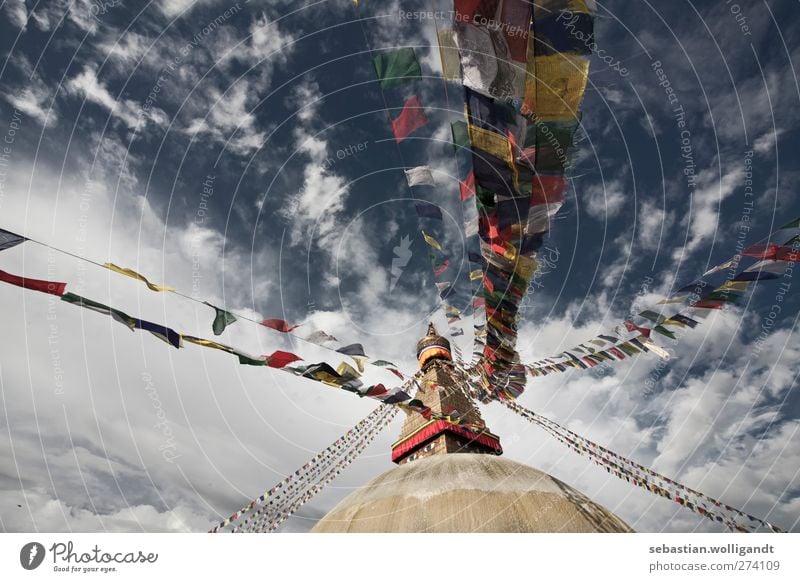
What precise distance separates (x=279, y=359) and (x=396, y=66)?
5.29 m

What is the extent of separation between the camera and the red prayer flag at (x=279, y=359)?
6.62 m

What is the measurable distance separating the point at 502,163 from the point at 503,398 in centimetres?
1201

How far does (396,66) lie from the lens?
5.52 m

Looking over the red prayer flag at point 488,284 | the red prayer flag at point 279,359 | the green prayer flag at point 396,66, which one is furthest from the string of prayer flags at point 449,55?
the red prayer flag at point 279,359

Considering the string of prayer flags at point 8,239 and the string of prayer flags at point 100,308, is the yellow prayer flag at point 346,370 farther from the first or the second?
the string of prayer flags at point 8,239

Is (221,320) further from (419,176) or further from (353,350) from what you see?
(419,176)

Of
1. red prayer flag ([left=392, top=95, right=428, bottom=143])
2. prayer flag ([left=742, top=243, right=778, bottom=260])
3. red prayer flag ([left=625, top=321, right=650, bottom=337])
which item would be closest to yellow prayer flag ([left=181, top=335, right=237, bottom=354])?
red prayer flag ([left=392, top=95, right=428, bottom=143])

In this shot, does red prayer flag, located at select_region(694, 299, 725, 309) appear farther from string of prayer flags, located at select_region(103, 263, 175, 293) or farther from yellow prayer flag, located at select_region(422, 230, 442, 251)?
string of prayer flags, located at select_region(103, 263, 175, 293)

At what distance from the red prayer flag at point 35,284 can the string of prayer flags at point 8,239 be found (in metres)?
0.40

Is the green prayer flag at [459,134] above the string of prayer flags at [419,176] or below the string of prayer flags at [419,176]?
below

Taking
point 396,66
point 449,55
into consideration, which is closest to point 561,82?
point 449,55

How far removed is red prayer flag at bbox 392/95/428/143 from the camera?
614 cm
